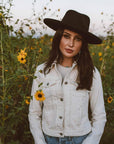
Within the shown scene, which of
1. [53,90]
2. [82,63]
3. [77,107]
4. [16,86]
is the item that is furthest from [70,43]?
[16,86]

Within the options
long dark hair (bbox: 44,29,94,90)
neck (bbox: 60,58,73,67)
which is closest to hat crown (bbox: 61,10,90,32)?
long dark hair (bbox: 44,29,94,90)

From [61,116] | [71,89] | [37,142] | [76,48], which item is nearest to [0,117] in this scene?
[37,142]

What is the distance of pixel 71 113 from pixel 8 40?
0.89 m

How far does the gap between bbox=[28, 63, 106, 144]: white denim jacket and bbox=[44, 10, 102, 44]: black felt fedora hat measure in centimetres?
28

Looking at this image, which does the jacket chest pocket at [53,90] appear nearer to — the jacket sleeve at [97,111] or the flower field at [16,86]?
the flower field at [16,86]

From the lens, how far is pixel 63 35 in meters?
1.64

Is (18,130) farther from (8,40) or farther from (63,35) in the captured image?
(63,35)

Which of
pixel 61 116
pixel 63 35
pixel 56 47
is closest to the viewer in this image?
pixel 61 116

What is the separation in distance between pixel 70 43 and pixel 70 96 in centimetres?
43

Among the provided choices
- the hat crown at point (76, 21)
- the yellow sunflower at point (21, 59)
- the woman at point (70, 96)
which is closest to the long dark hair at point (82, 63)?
the woman at point (70, 96)

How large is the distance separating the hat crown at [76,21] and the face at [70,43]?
0.06 meters

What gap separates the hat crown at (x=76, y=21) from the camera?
1577mm

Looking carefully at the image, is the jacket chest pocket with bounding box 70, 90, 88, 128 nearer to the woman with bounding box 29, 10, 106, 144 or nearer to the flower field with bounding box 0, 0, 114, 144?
the woman with bounding box 29, 10, 106, 144

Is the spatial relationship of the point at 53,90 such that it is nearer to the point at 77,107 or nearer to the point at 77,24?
the point at 77,107
